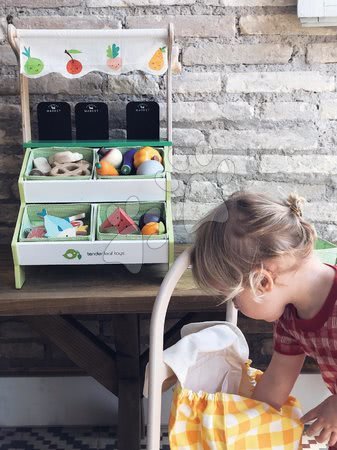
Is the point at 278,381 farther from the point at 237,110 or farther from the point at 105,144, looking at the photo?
the point at 237,110

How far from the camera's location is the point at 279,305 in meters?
1.21

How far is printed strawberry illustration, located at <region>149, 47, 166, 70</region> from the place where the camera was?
69.6 inches

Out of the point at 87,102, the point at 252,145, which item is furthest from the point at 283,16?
the point at 87,102

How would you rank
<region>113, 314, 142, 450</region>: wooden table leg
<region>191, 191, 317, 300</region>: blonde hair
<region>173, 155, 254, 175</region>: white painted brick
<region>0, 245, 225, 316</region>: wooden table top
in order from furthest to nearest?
<region>173, 155, 254, 175</region>: white painted brick → <region>113, 314, 142, 450</region>: wooden table leg → <region>0, 245, 225, 316</region>: wooden table top → <region>191, 191, 317, 300</region>: blonde hair

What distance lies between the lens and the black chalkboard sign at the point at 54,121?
6.15 feet

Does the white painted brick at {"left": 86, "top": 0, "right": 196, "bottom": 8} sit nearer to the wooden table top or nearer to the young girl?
the wooden table top

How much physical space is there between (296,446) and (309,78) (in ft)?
3.81

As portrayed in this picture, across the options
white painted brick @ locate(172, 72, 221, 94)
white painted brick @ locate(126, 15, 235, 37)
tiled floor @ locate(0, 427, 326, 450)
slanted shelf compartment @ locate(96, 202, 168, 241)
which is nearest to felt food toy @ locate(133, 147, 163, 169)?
slanted shelf compartment @ locate(96, 202, 168, 241)

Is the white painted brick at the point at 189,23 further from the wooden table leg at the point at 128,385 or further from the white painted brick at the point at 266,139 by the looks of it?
the wooden table leg at the point at 128,385

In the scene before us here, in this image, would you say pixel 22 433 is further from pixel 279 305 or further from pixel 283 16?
pixel 283 16

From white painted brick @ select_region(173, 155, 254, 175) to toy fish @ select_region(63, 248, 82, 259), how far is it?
0.52m

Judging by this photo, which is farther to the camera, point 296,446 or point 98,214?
point 98,214

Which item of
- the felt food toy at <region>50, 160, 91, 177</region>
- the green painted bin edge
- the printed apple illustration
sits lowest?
the felt food toy at <region>50, 160, 91, 177</region>

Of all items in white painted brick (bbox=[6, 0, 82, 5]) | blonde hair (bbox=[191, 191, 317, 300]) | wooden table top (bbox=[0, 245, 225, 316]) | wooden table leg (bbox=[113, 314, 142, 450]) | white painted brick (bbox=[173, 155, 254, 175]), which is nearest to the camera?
blonde hair (bbox=[191, 191, 317, 300])
